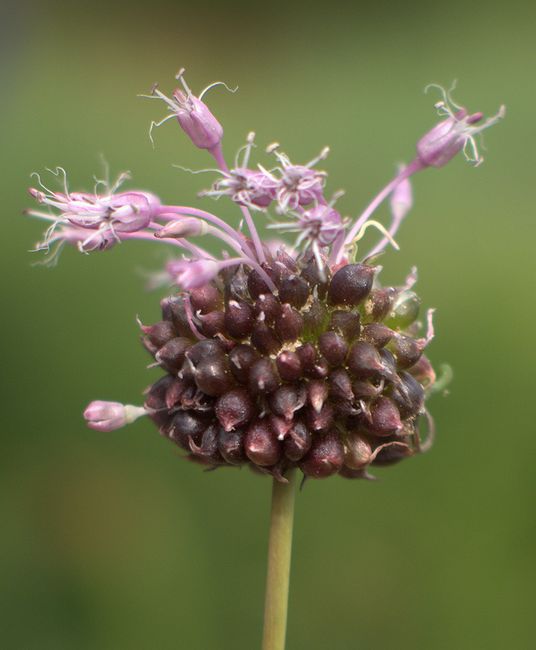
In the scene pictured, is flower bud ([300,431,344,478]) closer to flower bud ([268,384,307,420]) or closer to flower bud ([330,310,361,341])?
flower bud ([268,384,307,420])

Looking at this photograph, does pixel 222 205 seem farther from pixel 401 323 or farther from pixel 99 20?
pixel 99 20

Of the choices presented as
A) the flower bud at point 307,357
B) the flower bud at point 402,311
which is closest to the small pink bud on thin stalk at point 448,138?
the flower bud at point 402,311

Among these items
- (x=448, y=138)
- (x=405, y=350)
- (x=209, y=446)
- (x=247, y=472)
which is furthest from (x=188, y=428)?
(x=247, y=472)

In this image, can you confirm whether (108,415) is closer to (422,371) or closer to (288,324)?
(288,324)

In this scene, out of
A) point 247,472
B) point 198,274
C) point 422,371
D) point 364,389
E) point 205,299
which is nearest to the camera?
point 198,274

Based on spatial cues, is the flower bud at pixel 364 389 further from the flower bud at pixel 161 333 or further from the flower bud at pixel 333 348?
the flower bud at pixel 161 333

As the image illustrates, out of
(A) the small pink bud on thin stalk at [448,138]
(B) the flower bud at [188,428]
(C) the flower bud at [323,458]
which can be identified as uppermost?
(A) the small pink bud on thin stalk at [448,138]
